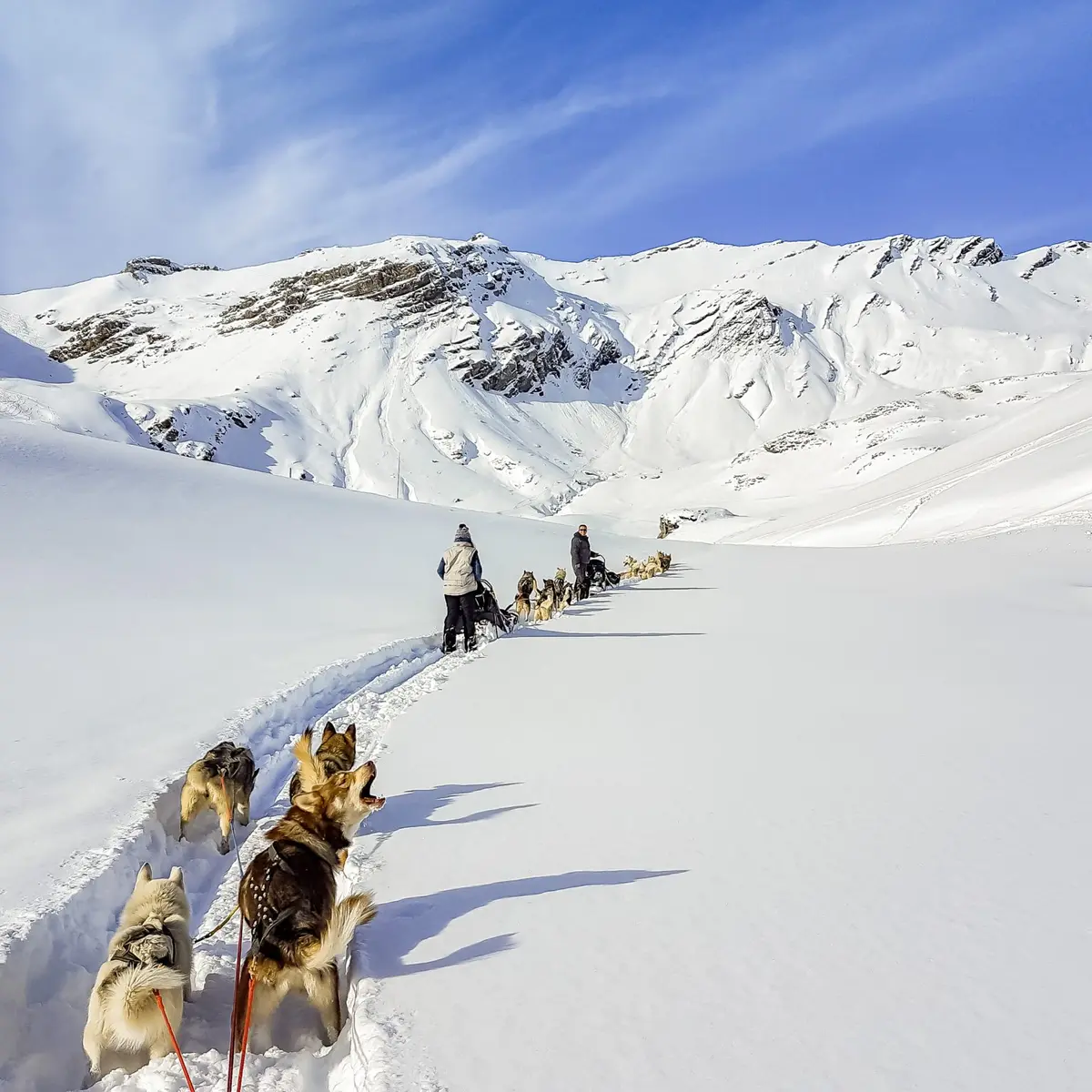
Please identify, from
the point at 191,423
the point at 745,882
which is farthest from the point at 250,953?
the point at 191,423

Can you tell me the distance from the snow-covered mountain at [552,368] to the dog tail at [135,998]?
150ft

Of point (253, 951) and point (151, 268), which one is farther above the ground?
point (151, 268)

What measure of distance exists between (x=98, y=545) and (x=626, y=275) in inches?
6974

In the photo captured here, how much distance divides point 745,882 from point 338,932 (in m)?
1.74

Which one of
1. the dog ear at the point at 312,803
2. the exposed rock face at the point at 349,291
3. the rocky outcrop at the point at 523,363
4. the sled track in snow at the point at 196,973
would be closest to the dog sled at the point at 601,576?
the sled track in snow at the point at 196,973

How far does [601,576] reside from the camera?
16.7 metres

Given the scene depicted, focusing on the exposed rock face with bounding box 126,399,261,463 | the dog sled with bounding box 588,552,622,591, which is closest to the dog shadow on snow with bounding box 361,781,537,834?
the dog sled with bounding box 588,552,622,591

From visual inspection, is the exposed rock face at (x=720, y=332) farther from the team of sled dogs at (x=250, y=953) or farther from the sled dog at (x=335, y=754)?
the team of sled dogs at (x=250, y=953)

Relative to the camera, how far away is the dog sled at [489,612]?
9680 mm

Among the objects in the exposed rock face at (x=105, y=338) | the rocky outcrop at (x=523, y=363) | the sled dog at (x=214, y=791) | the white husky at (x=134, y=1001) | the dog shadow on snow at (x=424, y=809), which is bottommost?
the dog shadow on snow at (x=424, y=809)

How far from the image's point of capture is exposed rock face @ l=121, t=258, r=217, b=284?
141 m

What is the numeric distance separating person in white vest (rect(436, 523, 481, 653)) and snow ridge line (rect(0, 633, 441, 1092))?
3.99 meters

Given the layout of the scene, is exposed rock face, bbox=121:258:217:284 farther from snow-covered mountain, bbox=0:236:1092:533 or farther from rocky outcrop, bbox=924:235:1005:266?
rocky outcrop, bbox=924:235:1005:266

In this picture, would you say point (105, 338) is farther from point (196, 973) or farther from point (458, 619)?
point (196, 973)
